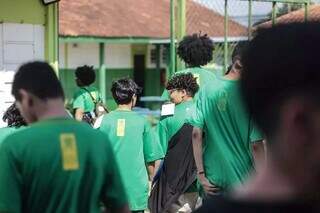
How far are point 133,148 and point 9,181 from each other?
275 centimetres

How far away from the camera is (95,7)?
25.3m

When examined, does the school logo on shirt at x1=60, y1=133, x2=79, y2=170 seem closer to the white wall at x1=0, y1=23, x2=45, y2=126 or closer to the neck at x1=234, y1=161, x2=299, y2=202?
the neck at x1=234, y1=161, x2=299, y2=202

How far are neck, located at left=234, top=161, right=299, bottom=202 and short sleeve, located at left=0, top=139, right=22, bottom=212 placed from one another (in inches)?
65.2

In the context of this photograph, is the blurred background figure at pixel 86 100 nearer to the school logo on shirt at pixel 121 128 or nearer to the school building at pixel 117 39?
the school logo on shirt at pixel 121 128

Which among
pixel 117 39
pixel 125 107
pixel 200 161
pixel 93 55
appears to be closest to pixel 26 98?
pixel 200 161

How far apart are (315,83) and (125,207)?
1957 millimetres

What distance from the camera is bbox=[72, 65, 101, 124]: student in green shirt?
30.7ft

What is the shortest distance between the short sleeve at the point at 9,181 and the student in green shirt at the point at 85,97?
602 centimetres

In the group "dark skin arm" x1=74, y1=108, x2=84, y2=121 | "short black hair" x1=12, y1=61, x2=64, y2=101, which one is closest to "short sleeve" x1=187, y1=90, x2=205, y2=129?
"short black hair" x1=12, y1=61, x2=64, y2=101

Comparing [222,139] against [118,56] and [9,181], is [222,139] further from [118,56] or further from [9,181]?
[118,56]

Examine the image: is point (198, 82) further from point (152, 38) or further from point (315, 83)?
point (152, 38)

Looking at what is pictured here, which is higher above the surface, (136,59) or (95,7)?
(95,7)

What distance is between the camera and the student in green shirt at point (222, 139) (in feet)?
15.6

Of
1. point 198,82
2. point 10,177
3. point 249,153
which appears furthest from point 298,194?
point 198,82
